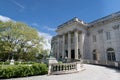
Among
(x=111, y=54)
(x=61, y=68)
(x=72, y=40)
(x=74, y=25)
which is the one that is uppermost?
(x=74, y=25)

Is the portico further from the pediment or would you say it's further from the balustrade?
the balustrade

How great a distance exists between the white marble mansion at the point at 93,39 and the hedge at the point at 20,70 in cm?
1604

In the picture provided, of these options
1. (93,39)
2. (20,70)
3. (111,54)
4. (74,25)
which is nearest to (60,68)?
(20,70)

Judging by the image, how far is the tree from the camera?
918 inches

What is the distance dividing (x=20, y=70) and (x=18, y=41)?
15.9 m

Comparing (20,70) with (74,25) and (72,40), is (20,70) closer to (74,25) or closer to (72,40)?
(74,25)

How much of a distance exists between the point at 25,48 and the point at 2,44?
4.80 meters

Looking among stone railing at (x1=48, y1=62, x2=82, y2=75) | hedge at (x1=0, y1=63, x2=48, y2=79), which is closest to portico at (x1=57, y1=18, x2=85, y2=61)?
stone railing at (x1=48, y1=62, x2=82, y2=75)

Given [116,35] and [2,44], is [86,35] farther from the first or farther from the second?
[2,44]

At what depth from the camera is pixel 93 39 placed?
28.9 m

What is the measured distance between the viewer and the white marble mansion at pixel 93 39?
24.6m

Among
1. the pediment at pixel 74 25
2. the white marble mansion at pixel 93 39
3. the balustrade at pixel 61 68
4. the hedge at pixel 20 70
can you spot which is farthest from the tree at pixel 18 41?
the balustrade at pixel 61 68

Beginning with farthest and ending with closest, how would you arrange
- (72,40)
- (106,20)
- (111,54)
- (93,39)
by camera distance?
(72,40) < (93,39) < (106,20) < (111,54)

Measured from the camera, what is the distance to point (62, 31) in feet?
109
